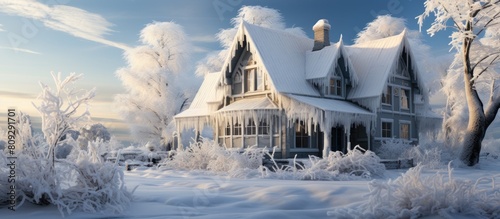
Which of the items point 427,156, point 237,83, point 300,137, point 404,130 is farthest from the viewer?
point 404,130

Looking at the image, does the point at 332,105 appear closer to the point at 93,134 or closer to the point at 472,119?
the point at 472,119

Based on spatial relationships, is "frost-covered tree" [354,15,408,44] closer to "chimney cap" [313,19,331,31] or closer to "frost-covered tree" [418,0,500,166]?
"chimney cap" [313,19,331,31]

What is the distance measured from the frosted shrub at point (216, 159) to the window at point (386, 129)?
10.6 metres

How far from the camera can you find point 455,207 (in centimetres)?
640

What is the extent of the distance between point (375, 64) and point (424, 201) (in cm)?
2065

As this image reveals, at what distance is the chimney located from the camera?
2620 cm

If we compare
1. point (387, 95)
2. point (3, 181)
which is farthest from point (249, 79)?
point (3, 181)

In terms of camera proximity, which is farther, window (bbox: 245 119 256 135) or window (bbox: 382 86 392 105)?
window (bbox: 382 86 392 105)

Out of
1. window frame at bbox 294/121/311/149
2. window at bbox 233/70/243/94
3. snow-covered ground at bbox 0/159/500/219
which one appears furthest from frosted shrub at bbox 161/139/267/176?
snow-covered ground at bbox 0/159/500/219

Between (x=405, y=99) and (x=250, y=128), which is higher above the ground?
(x=405, y=99)

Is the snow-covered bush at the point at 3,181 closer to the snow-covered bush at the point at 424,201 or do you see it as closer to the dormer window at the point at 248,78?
the snow-covered bush at the point at 424,201

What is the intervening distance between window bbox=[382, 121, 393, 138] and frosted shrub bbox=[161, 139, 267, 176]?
1059 cm

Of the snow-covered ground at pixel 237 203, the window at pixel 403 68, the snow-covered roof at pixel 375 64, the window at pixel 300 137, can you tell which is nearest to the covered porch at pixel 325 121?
the window at pixel 300 137

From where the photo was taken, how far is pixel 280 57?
24188 mm
